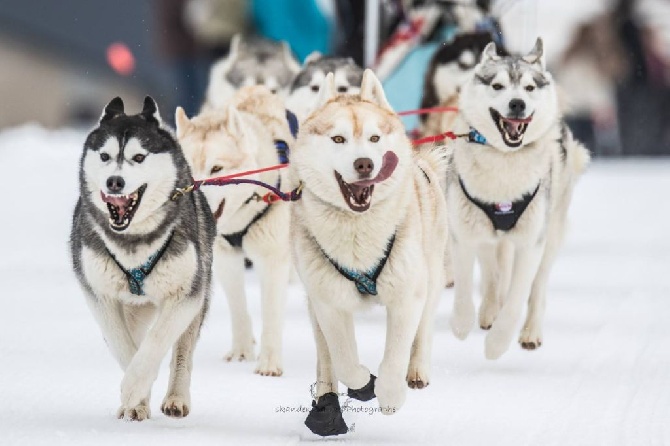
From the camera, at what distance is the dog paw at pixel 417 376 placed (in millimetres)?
3717

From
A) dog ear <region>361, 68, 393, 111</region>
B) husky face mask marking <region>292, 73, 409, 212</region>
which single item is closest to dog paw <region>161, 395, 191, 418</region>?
husky face mask marking <region>292, 73, 409, 212</region>

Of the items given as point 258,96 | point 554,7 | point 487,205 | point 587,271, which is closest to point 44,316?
point 258,96

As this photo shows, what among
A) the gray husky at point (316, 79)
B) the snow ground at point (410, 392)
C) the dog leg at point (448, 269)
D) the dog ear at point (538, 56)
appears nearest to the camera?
the snow ground at point (410, 392)

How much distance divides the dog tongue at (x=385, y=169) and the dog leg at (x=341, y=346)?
1.06ft

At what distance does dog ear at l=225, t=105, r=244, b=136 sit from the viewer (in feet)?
14.5

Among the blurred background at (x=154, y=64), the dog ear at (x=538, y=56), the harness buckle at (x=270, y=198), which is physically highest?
the blurred background at (x=154, y=64)

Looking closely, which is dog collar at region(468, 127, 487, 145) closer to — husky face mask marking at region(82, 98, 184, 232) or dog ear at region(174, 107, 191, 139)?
dog ear at region(174, 107, 191, 139)

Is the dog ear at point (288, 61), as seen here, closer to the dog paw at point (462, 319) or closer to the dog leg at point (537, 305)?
the dog leg at point (537, 305)

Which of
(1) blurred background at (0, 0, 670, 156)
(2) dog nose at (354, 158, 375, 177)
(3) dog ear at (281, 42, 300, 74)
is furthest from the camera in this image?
(1) blurred background at (0, 0, 670, 156)

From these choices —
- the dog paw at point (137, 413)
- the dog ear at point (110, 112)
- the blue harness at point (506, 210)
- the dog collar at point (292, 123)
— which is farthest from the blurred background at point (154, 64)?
the dog paw at point (137, 413)

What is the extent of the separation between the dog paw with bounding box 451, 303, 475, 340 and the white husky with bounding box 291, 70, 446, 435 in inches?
41.6

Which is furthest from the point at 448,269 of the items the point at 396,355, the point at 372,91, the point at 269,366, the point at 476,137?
the point at 396,355

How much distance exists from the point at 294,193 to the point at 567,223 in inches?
80.8

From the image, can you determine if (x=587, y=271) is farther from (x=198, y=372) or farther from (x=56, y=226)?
(x=56, y=226)
